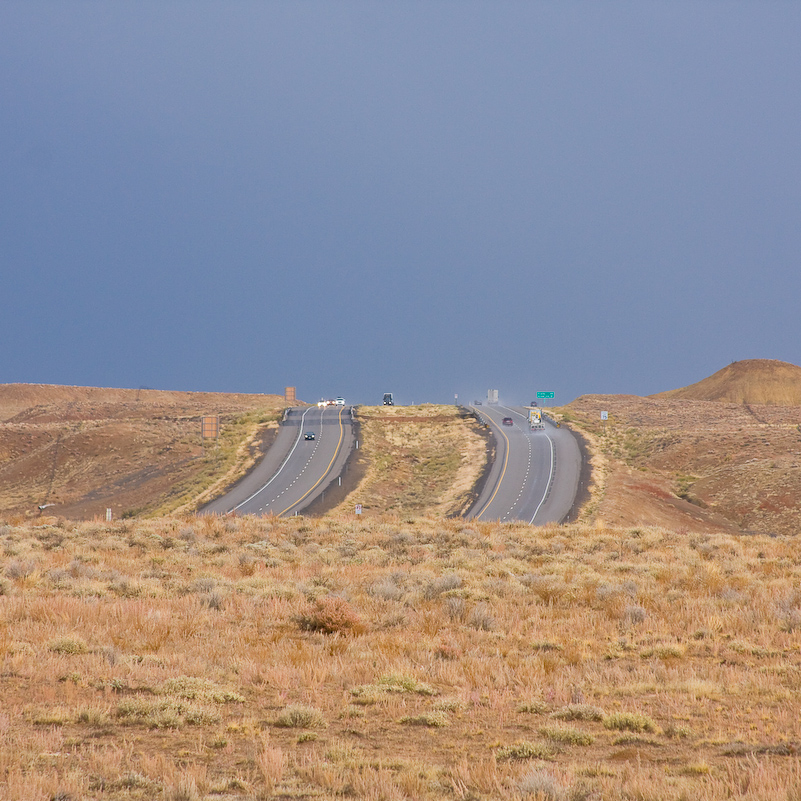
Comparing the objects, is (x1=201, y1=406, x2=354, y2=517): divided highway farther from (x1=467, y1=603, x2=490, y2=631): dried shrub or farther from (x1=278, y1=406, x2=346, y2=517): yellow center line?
(x1=467, y1=603, x2=490, y2=631): dried shrub

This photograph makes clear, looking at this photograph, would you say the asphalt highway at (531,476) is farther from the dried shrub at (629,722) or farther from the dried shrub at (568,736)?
the dried shrub at (568,736)

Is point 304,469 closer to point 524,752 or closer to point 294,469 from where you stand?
point 294,469

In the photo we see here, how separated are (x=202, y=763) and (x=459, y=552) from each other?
628 inches

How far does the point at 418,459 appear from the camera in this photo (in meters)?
70.8

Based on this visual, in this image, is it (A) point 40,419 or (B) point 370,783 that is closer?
(B) point 370,783

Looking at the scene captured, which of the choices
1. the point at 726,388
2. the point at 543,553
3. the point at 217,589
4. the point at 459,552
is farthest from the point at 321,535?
the point at 726,388

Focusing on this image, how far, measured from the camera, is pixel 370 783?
6.64 metres

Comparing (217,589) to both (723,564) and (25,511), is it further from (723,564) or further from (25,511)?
(25,511)

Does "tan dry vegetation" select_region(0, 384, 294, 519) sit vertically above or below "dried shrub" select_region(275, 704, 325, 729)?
above

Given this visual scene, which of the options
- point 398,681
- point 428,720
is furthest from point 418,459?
point 428,720

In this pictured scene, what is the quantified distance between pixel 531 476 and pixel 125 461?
4032 centimetres

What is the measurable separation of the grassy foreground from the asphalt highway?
28.9 m

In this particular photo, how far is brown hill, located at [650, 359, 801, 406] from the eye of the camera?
156 meters

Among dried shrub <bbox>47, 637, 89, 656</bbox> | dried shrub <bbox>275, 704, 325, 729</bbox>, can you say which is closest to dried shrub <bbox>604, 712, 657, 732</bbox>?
dried shrub <bbox>275, 704, 325, 729</bbox>
